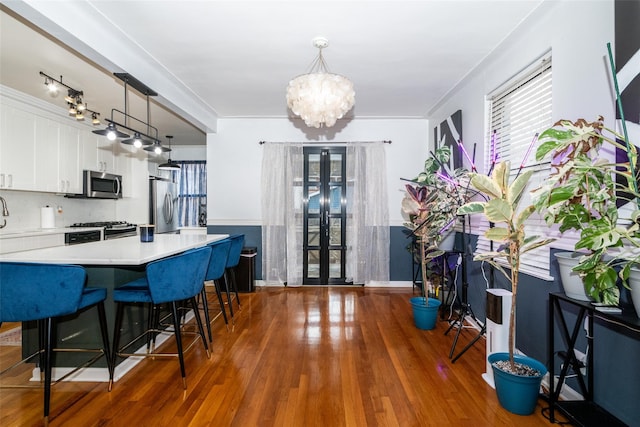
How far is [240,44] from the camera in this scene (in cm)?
277

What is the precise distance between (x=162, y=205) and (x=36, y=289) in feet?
15.2

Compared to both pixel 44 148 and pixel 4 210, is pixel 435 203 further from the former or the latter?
pixel 4 210

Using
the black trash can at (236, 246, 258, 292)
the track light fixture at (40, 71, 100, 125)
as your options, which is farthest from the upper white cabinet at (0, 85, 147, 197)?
the black trash can at (236, 246, 258, 292)

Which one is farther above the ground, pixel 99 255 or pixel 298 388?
pixel 99 255

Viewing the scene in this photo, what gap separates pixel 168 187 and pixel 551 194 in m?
6.41

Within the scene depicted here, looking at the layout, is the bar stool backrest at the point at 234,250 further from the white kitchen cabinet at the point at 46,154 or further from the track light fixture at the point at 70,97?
the white kitchen cabinet at the point at 46,154

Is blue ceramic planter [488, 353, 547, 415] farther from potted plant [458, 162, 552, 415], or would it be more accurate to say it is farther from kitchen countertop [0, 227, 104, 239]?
kitchen countertop [0, 227, 104, 239]

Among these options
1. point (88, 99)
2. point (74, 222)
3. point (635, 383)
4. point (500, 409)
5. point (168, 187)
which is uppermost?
point (88, 99)

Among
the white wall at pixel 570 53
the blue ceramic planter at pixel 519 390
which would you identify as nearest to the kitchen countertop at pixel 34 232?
the blue ceramic planter at pixel 519 390

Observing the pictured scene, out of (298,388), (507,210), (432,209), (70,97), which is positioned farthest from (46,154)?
(507,210)

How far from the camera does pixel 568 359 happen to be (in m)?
1.79

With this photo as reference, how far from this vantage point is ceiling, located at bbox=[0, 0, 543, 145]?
88.8 inches

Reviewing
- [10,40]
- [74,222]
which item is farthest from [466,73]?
[74,222]

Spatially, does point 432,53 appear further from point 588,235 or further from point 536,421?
point 536,421
